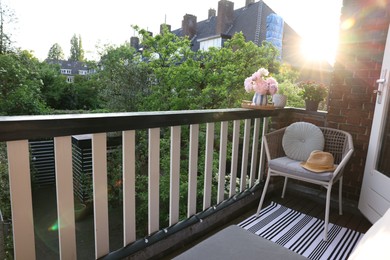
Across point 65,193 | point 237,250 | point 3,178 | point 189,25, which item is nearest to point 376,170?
point 237,250

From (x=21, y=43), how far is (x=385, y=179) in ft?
34.0

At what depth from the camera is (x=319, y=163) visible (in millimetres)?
2195

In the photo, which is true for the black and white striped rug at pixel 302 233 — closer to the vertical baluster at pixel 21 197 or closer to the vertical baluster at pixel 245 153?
the vertical baluster at pixel 245 153

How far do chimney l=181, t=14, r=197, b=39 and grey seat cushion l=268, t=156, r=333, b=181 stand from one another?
16.7m

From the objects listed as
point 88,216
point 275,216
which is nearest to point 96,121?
point 275,216

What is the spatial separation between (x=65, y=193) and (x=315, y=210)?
236 cm

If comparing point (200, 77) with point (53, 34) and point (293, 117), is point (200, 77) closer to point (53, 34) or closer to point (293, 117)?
point (293, 117)

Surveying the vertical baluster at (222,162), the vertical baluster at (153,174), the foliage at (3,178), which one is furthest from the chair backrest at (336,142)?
the foliage at (3,178)

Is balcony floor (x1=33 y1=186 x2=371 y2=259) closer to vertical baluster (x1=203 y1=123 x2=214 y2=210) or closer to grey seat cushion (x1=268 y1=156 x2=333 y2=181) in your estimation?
vertical baluster (x1=203 y1=123 x2=214 y2=210)

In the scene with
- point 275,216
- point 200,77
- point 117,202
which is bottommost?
point 117,202

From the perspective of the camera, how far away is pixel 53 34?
45.4 feet

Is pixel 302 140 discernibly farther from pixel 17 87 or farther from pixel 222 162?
pixel 17 87

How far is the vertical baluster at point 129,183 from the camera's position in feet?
4.84

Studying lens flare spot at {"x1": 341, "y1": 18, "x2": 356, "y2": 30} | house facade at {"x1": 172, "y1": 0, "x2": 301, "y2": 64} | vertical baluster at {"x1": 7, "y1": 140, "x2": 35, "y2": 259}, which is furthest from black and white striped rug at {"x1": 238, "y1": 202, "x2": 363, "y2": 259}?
house facade at {"x1": 172, "y1": 0, "x2": 301, "y2": 64}
